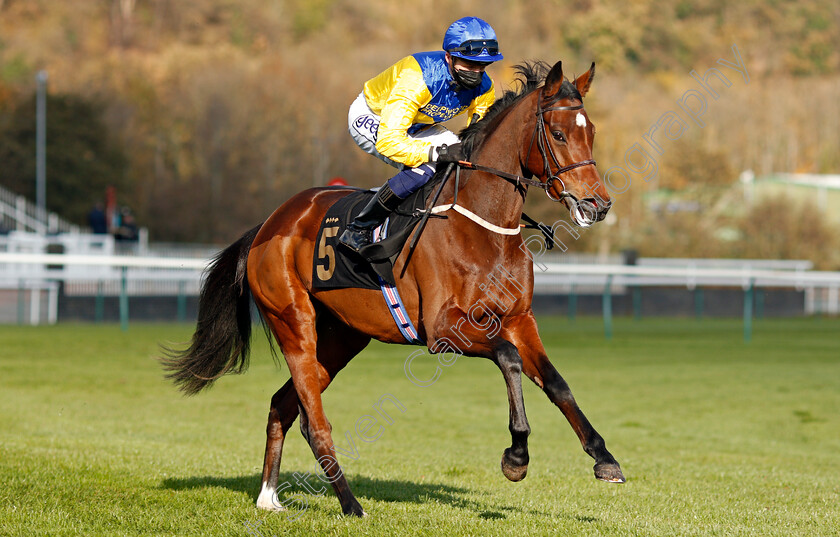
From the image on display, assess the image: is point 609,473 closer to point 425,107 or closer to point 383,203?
point 383,203

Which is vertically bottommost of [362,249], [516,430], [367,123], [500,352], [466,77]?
[516,430]

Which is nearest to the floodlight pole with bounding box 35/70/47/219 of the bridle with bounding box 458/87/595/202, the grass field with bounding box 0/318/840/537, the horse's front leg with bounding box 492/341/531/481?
the grass field with bounding box 0/318/840/537

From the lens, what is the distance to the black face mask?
522cm

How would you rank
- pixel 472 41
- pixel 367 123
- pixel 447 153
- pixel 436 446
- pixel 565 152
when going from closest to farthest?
1. pixel 565 152
2. pixel 472 41
3. pixel 447 153
4. pixel 367 123
5. pixel 436 446

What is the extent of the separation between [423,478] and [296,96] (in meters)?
39.5

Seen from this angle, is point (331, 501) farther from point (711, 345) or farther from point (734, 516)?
point (711, 345)

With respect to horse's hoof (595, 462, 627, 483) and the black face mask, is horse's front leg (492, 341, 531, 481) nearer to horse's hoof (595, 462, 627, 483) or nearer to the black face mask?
horse's hoof (595, 462, 627, 483)

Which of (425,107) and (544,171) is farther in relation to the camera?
(425,107)

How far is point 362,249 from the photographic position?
17.2 ft

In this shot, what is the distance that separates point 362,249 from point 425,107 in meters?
0.82

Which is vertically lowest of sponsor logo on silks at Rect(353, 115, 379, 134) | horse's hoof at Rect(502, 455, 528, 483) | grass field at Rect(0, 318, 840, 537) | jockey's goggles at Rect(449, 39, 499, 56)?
grass field at Rect(0, 318, 840, 537)

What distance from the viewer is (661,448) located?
28.3 ft

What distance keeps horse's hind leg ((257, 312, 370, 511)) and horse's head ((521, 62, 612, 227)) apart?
5.03 ft

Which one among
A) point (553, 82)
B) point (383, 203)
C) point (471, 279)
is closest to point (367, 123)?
point (383, 203)
